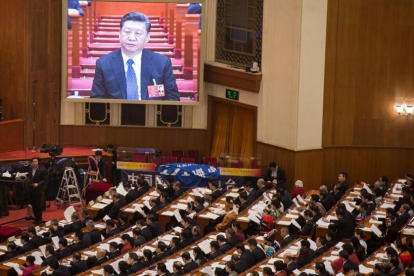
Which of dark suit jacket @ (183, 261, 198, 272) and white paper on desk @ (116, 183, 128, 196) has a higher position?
white paper on desk @ (116, 183, 128, 196)

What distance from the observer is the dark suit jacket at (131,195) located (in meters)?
29.3

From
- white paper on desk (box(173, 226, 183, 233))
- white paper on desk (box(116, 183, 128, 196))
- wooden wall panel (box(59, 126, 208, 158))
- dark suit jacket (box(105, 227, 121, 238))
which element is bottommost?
dark suit jacket (box(105, 227, 121, 238))

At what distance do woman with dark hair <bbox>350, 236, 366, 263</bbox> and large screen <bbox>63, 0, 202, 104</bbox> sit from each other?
11.7 meters

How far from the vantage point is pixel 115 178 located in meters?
33.1

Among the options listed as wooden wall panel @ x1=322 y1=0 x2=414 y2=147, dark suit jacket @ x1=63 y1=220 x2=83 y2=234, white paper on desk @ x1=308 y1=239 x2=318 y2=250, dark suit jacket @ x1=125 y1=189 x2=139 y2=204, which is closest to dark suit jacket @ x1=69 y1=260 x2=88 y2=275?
dark suit jacket @ x1=63 y1=220 x2=83 y2=234

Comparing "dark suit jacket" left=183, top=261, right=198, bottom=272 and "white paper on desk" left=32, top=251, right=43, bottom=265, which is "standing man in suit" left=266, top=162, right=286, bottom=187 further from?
"white paper on desk" left=32, top=251, right=43, bottom=265

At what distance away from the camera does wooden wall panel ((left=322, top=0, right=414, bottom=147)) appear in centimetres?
3256

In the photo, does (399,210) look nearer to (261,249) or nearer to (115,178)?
(261,249)

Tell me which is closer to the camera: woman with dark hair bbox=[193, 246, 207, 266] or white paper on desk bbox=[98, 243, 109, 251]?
woman with dark hair bbox=[193, 246, 207, 266]

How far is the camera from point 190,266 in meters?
23.1

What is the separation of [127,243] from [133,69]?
10.5 metres

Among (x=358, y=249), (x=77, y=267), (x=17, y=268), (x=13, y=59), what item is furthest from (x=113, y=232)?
(x=13, y=59)

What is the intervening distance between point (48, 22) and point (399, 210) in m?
13.5

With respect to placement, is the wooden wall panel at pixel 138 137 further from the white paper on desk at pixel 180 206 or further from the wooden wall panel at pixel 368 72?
the white paper on desk at pixel 180 206
